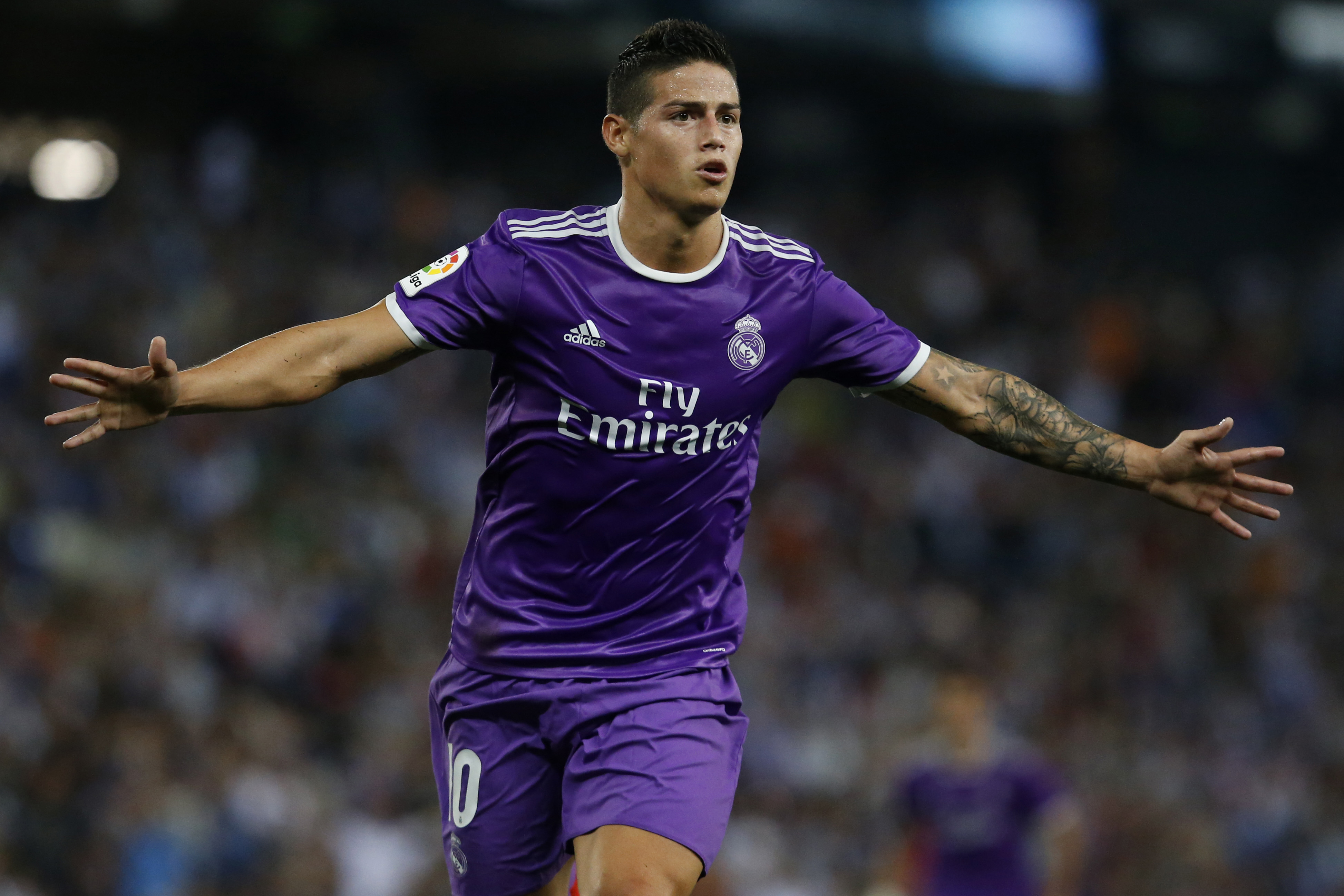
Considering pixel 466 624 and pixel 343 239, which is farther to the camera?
pixel 343 239

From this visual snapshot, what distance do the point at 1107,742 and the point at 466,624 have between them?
893 centimetres

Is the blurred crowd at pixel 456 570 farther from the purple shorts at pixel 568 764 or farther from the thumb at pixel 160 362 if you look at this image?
the thumb at pixel 160 362

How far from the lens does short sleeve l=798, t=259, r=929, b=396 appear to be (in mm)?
4250

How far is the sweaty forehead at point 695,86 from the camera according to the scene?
13.4 ft

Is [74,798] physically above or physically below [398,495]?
below

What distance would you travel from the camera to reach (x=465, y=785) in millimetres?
4227

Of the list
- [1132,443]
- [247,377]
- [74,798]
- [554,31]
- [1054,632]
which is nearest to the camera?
[247,377]

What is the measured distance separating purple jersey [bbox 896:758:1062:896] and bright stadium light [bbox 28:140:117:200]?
378 inches

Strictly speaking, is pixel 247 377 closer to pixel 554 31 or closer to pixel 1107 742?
pixel 1107 742

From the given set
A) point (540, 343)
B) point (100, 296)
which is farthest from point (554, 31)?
point (540, 343)

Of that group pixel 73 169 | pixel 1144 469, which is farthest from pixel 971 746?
pixel 73 169

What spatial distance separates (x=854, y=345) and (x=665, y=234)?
0.58 meters

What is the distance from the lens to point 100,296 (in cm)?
1170

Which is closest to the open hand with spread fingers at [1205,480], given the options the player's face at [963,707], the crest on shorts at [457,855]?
the crest on shorts at [457,855]
